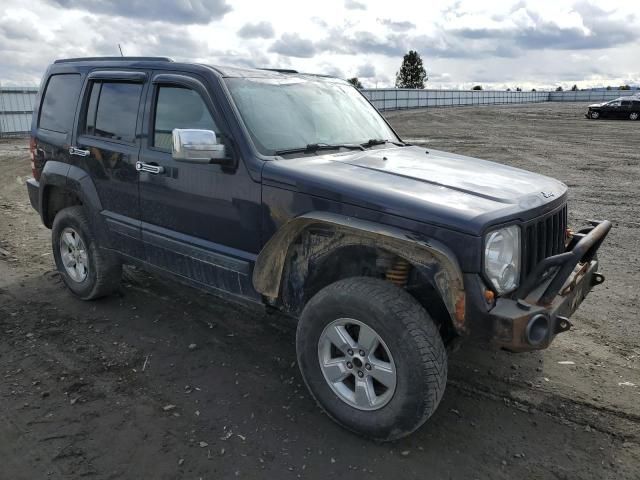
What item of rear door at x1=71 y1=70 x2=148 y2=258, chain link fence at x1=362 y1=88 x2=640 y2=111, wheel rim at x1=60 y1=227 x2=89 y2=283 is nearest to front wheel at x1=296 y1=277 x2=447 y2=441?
rear door at x1=71 y1=70 x2=148 y2=258

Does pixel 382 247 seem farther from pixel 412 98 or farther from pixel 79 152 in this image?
pixel 412 98

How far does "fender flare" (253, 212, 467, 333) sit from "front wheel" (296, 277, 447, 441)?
203 mm

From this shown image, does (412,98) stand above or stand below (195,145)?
above

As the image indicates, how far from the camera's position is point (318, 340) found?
3.20 metres

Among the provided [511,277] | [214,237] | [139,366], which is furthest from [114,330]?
[511,277]

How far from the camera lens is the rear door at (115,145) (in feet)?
13.9

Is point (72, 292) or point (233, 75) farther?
point (72, 292)

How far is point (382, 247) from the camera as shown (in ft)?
9.84

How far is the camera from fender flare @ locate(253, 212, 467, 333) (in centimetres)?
273

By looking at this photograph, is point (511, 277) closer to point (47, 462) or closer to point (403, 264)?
point (403, 264)

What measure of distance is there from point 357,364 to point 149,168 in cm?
214

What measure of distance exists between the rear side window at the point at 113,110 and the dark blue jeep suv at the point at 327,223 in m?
0.02

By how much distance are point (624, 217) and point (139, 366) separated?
7.31 metres

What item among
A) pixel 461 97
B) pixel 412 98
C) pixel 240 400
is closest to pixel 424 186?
pixel 240 400
